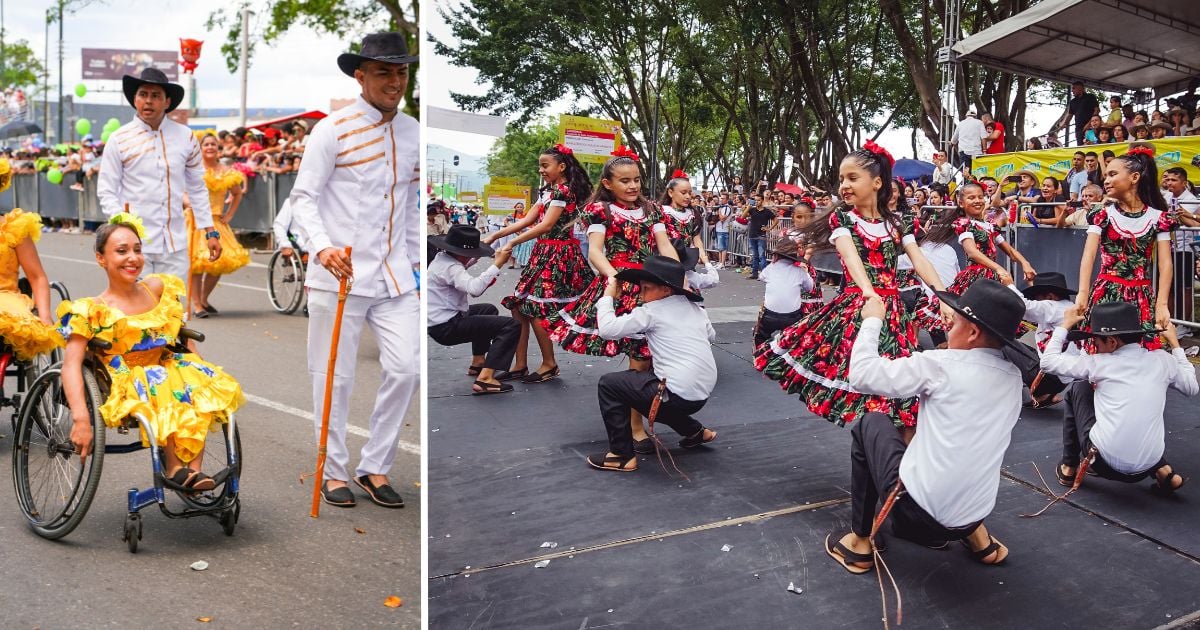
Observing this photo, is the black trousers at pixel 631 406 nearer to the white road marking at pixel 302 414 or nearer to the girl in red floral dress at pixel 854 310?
the girl in red floral dress at pixel 854 310

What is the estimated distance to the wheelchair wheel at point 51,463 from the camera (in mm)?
3736

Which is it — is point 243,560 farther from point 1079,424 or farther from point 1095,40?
point 1095,40

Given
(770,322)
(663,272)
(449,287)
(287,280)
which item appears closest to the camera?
(770,322)

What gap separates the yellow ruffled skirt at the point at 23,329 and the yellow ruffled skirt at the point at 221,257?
4.35 m

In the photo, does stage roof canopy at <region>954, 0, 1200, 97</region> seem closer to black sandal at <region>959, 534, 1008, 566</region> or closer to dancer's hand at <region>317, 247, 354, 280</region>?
black sandal at <region>959, 534, 1008, 566</region>

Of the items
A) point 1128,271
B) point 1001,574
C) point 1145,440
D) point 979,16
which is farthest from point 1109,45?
point 1001,574

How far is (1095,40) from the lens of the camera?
3.79 metres

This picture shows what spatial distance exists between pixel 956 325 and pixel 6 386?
5602 mm

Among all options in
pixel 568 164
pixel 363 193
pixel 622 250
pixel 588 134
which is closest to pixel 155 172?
pixel 363 193

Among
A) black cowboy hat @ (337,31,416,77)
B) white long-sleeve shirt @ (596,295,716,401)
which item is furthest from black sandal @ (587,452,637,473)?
black cowboy hat @ (337,31,416,77)

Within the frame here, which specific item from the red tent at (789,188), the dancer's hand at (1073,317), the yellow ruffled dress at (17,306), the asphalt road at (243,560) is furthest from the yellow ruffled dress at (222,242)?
the dancer's hand at (1073,317)

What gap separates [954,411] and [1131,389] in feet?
3.15

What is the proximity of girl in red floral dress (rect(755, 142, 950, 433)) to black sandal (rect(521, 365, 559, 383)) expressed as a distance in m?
2.03

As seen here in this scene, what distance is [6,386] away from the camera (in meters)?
6.32
